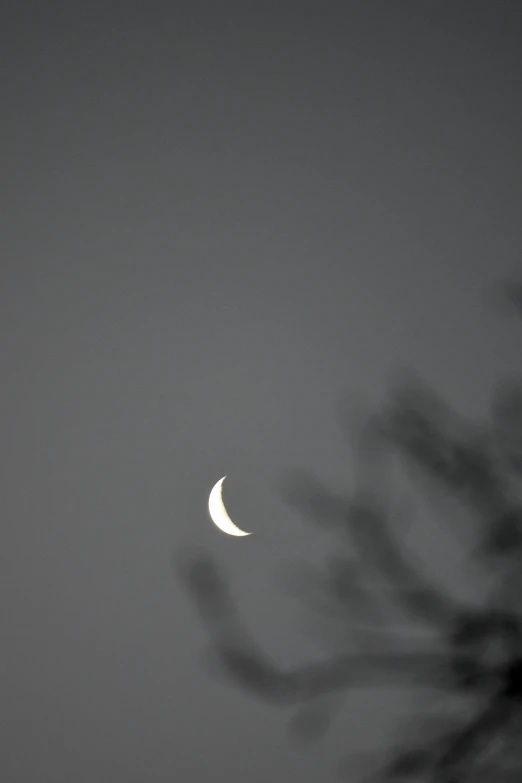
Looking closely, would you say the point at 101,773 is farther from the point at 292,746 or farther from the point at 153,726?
the point at 292,746

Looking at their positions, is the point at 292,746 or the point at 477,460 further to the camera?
the point at 292,746

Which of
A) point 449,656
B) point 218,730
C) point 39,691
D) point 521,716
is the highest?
point 39,691

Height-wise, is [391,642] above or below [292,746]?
below

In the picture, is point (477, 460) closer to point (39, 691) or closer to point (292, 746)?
point (292, 746)

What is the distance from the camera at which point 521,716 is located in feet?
3.66

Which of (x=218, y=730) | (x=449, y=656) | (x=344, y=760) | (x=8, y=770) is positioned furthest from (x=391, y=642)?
(x=8, y=770)

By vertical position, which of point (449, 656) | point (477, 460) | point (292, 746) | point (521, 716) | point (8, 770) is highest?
point (8, 770)

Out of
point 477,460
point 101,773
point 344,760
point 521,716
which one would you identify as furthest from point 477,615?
point 101,773

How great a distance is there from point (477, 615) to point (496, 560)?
0.34m

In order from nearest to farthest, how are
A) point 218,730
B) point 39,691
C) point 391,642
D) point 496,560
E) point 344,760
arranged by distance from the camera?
point 391,642
point 496,560
point 344,760
point 218,730
point 39,691

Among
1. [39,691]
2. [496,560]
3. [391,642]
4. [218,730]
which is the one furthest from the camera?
[39,691]

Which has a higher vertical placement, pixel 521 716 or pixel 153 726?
pixel 153 726

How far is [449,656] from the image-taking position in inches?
42.4

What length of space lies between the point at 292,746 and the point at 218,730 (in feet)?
1.39
